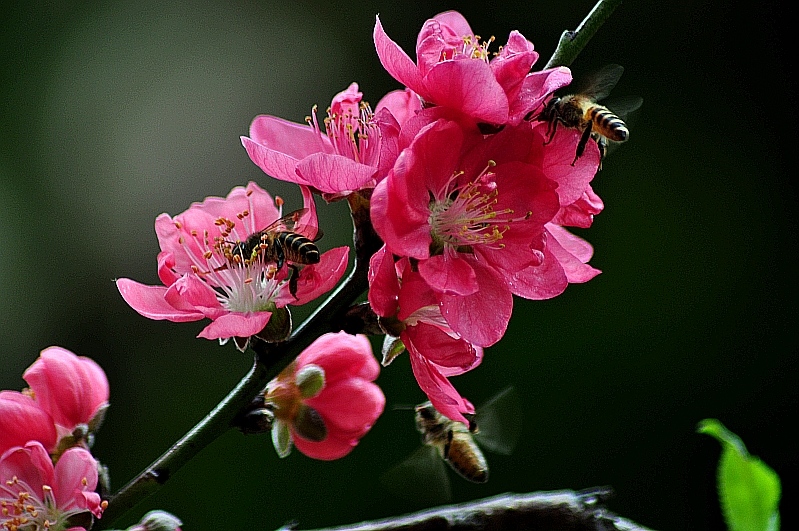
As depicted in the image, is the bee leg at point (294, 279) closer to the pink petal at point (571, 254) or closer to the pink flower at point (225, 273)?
the pink flower at point (225, 273)

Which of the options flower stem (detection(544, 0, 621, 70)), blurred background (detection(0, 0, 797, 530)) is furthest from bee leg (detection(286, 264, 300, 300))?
blurred background (detection(0, 0, 797, 530))

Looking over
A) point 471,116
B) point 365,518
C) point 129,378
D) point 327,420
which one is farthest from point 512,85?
point 129,378

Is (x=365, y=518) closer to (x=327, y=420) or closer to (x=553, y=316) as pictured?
(x=553, y=316)

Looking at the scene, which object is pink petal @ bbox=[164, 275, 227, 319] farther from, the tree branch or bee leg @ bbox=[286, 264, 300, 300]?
the tree branch

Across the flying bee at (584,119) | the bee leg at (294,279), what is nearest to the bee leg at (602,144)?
the flying bee at (584,119)

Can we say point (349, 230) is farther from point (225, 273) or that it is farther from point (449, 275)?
point (449, 275)

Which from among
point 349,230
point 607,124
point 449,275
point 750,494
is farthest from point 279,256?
point 349,230
